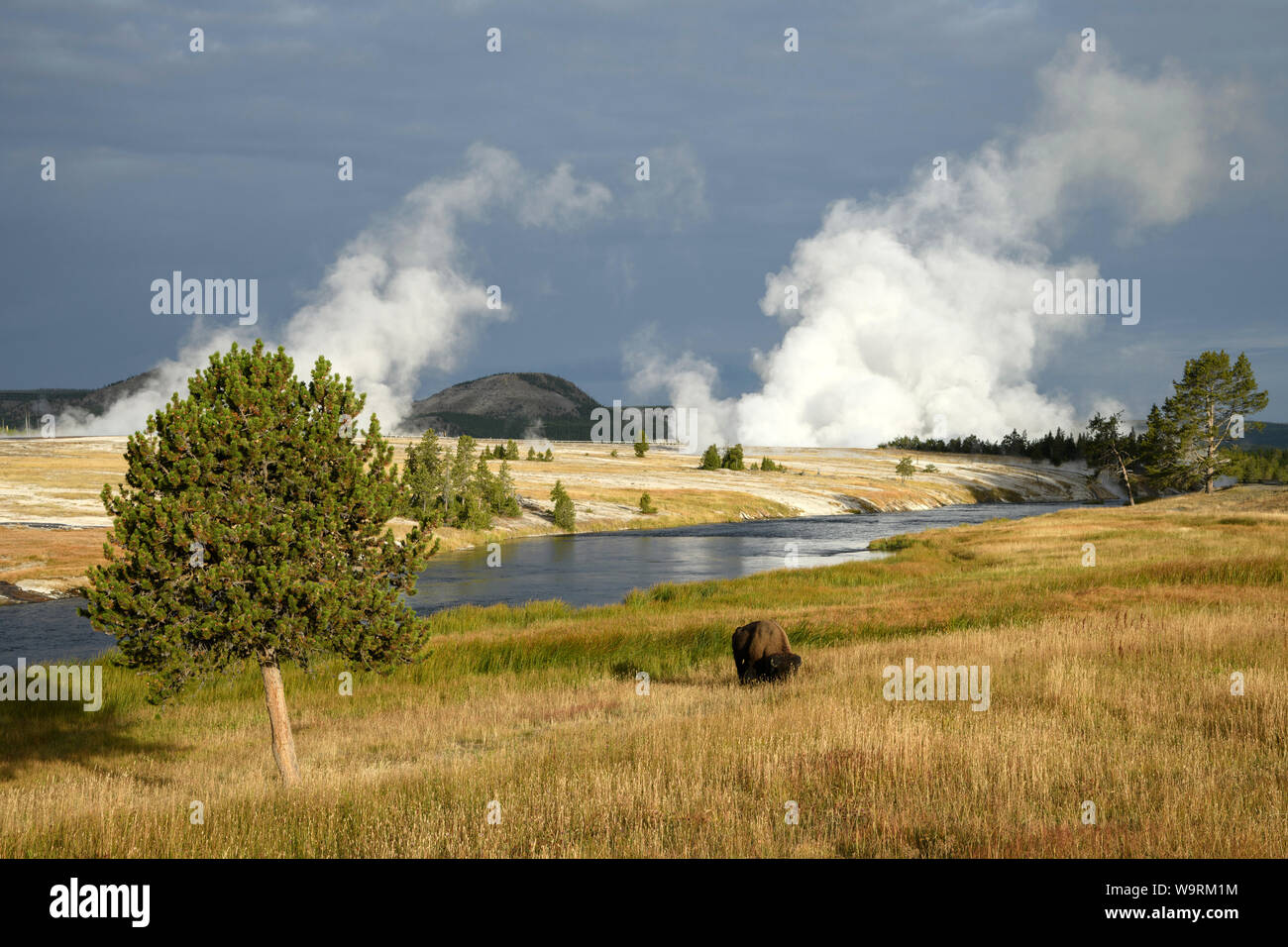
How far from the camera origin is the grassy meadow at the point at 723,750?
26.8 ft

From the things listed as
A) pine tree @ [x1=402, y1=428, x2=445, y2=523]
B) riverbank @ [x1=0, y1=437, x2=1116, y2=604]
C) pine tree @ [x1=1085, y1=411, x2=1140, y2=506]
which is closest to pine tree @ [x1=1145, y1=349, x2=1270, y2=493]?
pine tree @ [x1=1085, y1=411, x2=1140, y2=506]

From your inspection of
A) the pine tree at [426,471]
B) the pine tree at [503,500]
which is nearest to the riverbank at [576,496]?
the pine tree at [503,500]

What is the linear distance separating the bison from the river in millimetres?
24563

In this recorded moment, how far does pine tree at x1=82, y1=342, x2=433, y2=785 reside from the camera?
1240 centimetres

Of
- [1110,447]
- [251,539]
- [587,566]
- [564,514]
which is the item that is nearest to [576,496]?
[564,514]

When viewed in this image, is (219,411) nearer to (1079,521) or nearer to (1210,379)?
(1079,521)

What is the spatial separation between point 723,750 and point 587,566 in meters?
52.6

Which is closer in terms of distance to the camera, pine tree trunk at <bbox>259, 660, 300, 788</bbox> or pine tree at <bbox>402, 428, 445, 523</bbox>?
pine tree trunk at <bbox>259, 660, 300, 788</bbox>

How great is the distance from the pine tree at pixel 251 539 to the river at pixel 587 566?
73.0 ft

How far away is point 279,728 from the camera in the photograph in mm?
12977

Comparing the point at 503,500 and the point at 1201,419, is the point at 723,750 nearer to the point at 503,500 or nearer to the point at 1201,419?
the point at 503,500

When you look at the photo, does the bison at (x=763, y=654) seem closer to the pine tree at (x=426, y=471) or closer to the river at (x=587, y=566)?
the river at (x=587, y=566)

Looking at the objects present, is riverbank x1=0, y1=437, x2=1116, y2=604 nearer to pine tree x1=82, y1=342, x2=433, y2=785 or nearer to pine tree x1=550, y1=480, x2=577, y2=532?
pine tree x1=550, y1=480, x2=577, y2=532

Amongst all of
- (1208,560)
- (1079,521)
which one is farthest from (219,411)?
(1079,521)
